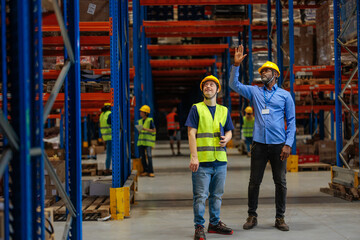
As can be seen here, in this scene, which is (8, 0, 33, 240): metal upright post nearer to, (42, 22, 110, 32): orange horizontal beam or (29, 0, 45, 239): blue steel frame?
(29, 0, 45, 239): blue steel frame

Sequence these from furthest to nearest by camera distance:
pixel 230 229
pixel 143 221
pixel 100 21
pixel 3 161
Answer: pixel 100 21 < pixel 143 221 < pixel 230 229 < pixel 3 161

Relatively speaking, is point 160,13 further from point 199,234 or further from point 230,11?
point 199,234

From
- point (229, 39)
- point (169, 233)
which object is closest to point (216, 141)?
point (169, 233)

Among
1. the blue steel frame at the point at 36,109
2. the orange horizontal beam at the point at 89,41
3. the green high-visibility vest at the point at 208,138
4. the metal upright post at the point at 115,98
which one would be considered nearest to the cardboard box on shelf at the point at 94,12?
the orange horizontal beam at the point at 89,41

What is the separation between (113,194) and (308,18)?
34.6 feet

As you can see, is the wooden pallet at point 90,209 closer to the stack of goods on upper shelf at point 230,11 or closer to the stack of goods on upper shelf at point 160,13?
the stack of goods on upper shelf at point 230,11

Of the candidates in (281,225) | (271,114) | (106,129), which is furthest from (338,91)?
(106,129)

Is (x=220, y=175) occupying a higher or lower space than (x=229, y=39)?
lower

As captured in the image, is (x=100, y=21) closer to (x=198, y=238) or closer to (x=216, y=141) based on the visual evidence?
(x=216, y=141)

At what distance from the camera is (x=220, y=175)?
16.1 feet

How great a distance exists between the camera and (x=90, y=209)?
20.2ft

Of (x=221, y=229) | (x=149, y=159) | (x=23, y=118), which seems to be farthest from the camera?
(x=149, y=159)

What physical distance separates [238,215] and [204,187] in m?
1.66

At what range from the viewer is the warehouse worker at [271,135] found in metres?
5.35
